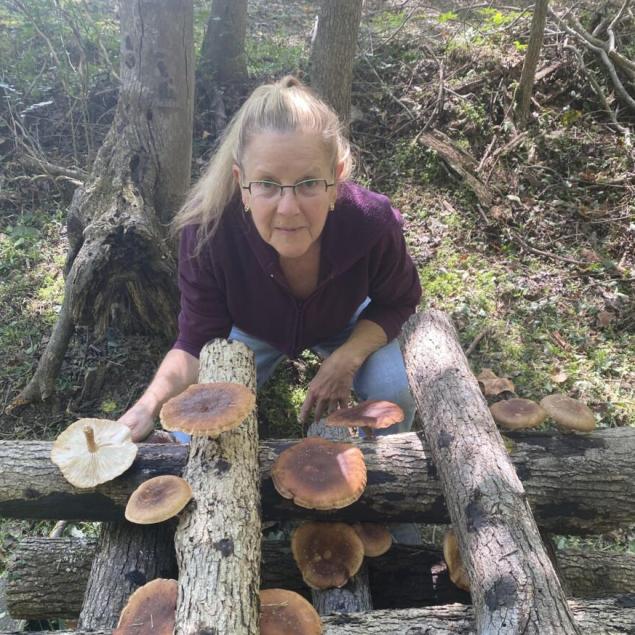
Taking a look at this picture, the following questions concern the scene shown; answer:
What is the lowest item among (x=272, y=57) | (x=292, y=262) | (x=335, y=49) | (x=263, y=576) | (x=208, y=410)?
(x=263, y=576)

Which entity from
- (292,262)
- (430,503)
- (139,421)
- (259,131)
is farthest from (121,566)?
(259,131)

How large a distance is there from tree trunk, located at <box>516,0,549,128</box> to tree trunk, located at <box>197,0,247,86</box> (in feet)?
11.6

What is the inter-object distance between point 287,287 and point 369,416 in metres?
0.88

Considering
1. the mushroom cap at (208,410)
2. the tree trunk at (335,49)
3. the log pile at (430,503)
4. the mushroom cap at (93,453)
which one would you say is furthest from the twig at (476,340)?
the mushroom cap at (93,453)

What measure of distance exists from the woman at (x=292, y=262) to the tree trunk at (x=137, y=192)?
2.59 ft

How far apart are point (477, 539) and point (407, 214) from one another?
14.4 feet

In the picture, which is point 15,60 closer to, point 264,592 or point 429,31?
point 429,31

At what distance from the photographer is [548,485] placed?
2.50 metres

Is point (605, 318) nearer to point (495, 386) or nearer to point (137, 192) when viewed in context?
point (495, 386)

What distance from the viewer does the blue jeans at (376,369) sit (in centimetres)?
330

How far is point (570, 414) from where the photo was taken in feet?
8.69

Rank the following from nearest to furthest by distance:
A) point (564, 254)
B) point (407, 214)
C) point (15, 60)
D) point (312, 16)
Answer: point (564, 254)
point (407, 214)
point (15, 60)
point (312, 16)

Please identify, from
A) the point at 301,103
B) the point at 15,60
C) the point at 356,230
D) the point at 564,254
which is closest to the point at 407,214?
the point at 564,254

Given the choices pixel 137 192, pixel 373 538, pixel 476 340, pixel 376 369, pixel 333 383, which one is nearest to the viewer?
pixel 373 538
